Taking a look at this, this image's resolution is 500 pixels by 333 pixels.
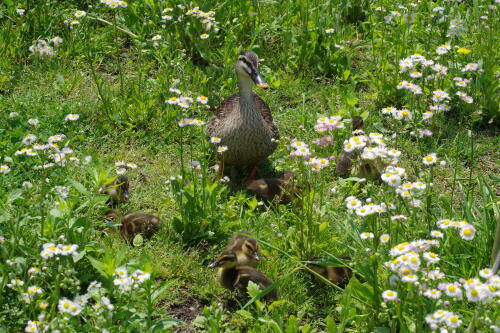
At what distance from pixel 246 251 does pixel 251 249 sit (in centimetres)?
3

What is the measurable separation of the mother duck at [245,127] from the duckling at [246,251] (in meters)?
1.18

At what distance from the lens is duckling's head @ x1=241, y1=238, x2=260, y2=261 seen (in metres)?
4.25

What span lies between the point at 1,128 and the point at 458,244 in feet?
11.9

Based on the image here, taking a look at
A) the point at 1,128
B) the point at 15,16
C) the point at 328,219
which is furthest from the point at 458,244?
the point at 15,16

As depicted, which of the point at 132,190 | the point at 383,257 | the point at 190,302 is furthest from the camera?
the point at 132,190

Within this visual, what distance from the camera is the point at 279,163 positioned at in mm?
5785

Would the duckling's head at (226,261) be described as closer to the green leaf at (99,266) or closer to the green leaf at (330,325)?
the green leaf at (99,266)

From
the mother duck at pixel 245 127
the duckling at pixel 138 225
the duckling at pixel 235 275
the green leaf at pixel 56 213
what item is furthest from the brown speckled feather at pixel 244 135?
the green leaf at pixel 56 213

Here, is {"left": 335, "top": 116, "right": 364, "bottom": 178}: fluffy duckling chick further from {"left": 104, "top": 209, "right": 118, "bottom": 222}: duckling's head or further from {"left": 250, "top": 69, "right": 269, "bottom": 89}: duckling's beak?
{"left": 104, "top": 209, "right": 118, "bottom": 222}: duckling's head

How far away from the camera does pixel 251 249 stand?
427 cm

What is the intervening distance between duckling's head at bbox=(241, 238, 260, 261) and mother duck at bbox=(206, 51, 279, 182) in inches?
47.9

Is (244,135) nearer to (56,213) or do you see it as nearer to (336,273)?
(336,273)

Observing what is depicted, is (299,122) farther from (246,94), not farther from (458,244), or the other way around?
(458,244)

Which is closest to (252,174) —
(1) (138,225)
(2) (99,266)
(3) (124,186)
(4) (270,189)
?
(4) (270,189)
